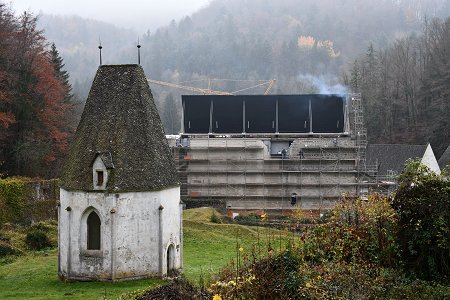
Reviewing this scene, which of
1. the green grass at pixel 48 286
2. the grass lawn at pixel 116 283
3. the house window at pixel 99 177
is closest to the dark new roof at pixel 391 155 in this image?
the grass lawn at pixel 116 283

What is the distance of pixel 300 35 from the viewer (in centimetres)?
14900

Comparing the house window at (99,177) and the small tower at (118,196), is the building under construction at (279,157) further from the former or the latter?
the house window at (99,177)

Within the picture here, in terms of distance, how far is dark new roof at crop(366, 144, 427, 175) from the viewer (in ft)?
199

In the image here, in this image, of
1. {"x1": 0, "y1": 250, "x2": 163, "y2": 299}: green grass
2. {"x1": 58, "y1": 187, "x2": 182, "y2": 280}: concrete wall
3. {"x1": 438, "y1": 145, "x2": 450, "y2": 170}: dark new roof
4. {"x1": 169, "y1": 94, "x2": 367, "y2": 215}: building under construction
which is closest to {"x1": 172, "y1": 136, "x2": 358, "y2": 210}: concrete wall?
{"x1": 169, "y1": 94, "x2": 367, "y2": 215}: building under construction

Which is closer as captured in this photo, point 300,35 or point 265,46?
point 265,46

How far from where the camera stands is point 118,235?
2366 cm

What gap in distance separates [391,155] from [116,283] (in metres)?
44.8

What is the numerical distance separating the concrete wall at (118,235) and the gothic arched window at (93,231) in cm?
16

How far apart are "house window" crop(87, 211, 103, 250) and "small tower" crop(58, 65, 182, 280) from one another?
0.04 meters

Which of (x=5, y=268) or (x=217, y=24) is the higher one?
(x=217, y=24)

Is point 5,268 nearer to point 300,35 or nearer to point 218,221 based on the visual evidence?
point 218,221

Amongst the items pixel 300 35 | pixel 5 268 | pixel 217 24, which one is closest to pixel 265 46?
pixel 300 35

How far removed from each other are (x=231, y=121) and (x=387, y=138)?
26954 millimetres

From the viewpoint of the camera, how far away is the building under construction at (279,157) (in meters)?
Result: 51.9
